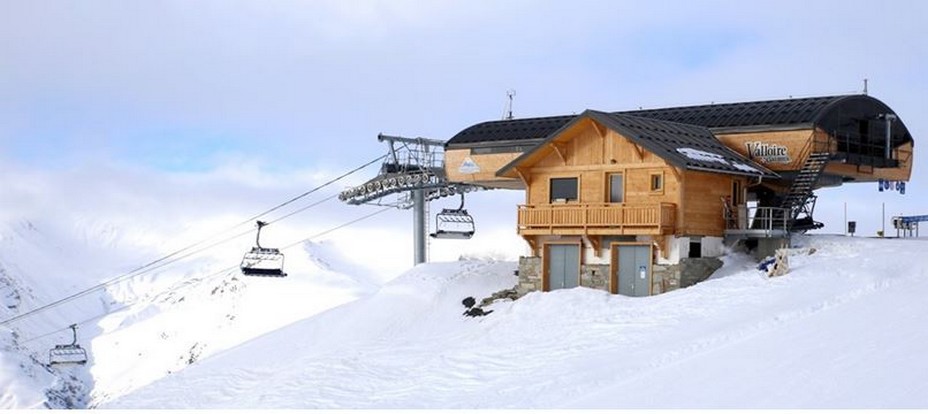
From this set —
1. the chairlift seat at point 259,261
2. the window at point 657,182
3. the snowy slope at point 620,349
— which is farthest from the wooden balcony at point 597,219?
the chairlift seat at point 259,261

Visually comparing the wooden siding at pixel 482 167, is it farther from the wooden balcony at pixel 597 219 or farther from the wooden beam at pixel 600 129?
the wooden beam at pixel 600 129

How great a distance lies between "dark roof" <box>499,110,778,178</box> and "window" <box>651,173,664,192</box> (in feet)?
3.70

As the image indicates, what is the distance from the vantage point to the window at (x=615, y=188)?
4450 centimetres

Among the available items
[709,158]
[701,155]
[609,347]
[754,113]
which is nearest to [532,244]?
[701,155]

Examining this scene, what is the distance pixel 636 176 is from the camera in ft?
144

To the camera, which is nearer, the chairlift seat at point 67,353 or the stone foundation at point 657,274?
the stone foundation at point 657,274

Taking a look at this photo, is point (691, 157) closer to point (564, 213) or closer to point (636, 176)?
point (636, 176)

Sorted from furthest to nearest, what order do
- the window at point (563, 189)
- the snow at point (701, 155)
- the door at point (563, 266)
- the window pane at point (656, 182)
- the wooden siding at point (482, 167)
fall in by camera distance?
the wooden siding at point (482, 167) < the window at point (563, 189) < the door at point (563, 266) < the window pane at point (656, 182) < the snow at point (701, 155)

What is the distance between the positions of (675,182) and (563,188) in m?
5.00

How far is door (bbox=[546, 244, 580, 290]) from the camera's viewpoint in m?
44.7

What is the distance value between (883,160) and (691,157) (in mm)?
11697

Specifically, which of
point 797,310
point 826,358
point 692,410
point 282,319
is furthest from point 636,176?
point 282,319

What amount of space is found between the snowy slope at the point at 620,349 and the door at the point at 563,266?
2172 millimetres

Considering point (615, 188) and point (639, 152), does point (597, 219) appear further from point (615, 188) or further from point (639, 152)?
point (639, 152)
